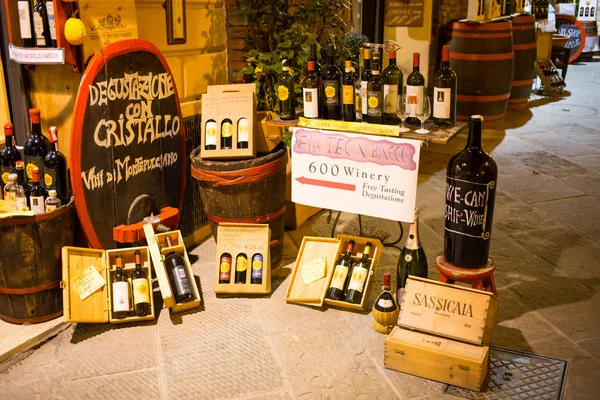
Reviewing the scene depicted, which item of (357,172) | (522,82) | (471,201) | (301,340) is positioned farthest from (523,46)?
(301,340)

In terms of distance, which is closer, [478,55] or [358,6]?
[478,55]

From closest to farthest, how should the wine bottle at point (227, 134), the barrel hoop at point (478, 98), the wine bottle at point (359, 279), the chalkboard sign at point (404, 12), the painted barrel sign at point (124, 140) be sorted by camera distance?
the painted barrel sign at point (124, 140) < the wine bottle at point (359, 279) < the wine bottle at point (227, 134) < the barrel hoop at point (478, 98) < the chalkboard sign at point (404, 12)

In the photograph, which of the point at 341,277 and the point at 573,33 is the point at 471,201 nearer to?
the point at 341,277

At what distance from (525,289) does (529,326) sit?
0.41 metres

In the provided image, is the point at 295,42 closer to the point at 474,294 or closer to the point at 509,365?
the point at 474,294

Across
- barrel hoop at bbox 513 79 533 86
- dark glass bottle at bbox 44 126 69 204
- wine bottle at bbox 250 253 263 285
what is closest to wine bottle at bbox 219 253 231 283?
wine bottle at bbox 250 253 263 285

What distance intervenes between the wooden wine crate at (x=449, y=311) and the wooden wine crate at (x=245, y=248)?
2.98 feet

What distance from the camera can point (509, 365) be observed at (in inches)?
110

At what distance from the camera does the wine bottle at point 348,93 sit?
3301 millimetres

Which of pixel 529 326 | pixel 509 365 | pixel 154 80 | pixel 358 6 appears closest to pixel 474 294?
pixel 509 365

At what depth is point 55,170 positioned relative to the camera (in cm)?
312

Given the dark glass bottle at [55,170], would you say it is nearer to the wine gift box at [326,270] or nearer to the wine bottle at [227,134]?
the wine bottle at [227,134]

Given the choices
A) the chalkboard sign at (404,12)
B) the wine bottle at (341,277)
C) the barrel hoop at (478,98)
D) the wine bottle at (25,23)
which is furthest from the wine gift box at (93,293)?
the chalkboard sign at (404,12)

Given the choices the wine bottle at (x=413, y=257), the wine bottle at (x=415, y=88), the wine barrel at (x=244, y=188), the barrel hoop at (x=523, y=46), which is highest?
the barrel hoop at (x=523, y=46)
